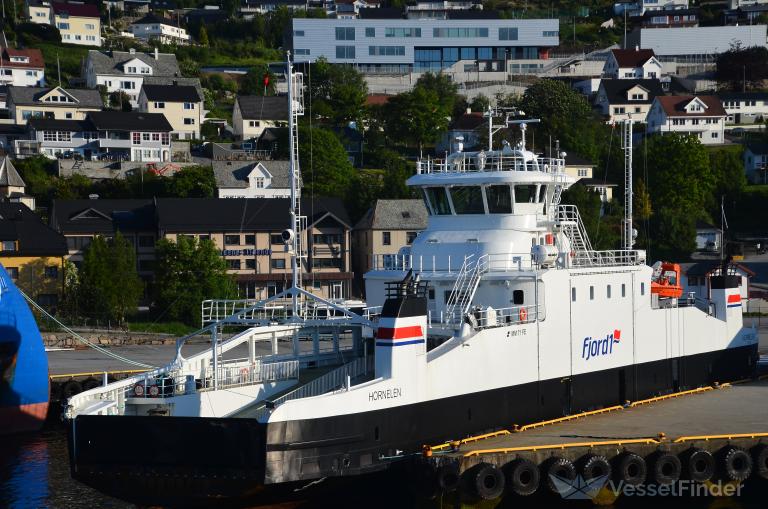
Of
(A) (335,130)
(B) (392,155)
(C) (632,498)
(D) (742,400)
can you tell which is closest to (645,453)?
(C) (632,498)

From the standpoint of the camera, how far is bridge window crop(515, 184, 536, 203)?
30.8 metres

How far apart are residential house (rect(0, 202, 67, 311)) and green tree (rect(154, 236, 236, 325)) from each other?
550cm

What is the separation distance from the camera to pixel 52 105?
95812 millimetres

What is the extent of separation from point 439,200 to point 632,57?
88.2m

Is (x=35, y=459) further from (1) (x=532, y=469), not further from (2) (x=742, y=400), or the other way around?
(2) (x=742, y=400)

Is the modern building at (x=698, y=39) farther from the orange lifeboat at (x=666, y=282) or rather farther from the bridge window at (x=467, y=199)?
the bridge window at (x=467, y=199)

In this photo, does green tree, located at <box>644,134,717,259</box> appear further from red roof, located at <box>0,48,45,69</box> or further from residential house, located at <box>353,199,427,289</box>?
red roof, located at <box>0,48,45,69</box>

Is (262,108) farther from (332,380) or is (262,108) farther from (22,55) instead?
(332,380)

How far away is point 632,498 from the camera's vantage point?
84.9 feet

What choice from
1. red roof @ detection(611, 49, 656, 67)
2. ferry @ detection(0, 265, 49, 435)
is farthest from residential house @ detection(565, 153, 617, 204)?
ferry @ detection(0, 265, 49, 435)

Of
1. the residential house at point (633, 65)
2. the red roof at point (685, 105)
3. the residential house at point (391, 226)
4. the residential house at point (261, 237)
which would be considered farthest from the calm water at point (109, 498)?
the residential house at point (633, 65)

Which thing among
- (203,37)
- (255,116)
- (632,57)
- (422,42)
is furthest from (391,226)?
(203,37)

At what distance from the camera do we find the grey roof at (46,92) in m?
96.2

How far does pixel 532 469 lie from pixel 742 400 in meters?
10.7
